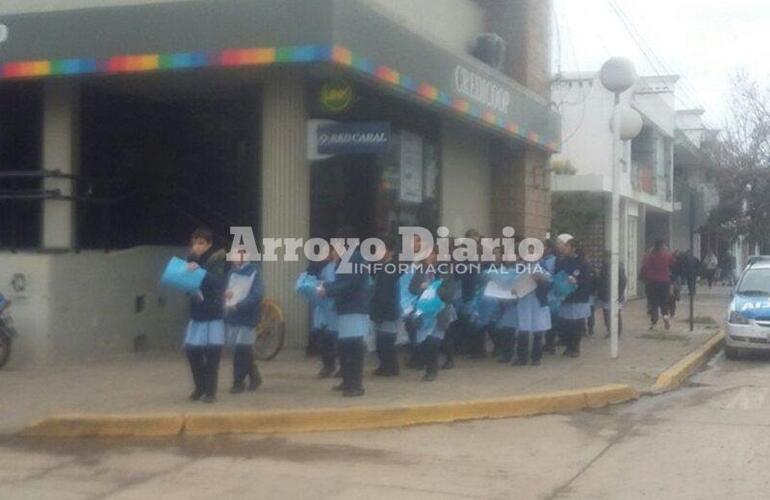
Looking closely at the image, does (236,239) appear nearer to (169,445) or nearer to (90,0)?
(90,0)

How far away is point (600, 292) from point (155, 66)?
8874 mm

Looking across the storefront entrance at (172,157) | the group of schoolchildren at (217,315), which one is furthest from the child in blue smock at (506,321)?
the group of schoolchildren at (217,315)

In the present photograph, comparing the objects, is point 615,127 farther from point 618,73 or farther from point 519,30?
point 519,30

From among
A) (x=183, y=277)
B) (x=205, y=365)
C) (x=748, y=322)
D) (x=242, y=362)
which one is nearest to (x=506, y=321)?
(x=242, y=362)

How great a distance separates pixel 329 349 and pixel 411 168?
4645mm

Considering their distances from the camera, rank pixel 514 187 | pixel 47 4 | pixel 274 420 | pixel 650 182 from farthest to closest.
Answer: pixel 650 182 → pixel 514 187 → pixel 47 4 → pixel 274 420

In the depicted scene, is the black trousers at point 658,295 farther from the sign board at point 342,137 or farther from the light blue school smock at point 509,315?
the sign board at point 342,137

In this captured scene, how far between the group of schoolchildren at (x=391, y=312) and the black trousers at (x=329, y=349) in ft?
0.04

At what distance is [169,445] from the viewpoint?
30.5ft

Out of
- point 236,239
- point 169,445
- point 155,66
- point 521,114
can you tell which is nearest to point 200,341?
point 169,445

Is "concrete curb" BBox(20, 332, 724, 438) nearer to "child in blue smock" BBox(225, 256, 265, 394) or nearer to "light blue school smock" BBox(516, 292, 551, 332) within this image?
"child in blue smock" BBox(225, 256, 265, 394)

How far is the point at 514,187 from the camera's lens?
62.6ft

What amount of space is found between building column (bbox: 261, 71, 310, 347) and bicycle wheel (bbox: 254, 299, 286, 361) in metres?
0.32

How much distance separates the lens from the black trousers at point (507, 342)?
14289 mm
